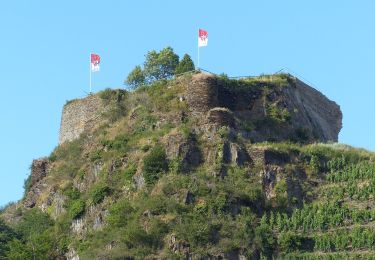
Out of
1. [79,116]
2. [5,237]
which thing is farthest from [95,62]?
[5,237]

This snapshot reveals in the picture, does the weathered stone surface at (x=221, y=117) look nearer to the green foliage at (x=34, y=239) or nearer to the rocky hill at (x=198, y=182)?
the rocky hill at (x=198, y=182)

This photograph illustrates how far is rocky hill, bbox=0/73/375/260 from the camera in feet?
199

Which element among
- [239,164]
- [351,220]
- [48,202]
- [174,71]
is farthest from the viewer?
[174,71]

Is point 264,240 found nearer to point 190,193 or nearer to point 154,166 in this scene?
point 190,193

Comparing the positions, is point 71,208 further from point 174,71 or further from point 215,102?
point 174,71

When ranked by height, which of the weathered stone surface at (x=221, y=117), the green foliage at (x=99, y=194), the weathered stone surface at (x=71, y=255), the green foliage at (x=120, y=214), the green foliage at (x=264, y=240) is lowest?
the weathered stone surface at (x=71, y=255)

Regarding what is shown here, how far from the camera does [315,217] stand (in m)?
61.6

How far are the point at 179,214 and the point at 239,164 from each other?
5.09m

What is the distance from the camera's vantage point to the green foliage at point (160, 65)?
82.1 meters

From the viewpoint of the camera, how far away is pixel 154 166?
65125 millimetres

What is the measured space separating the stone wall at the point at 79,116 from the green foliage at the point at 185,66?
542 cm

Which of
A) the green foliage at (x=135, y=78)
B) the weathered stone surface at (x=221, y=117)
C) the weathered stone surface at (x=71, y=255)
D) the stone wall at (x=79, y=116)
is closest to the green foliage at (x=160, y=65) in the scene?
the green foliage at (x=135, y=78)

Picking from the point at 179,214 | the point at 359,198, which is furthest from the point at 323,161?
the point at 179,214

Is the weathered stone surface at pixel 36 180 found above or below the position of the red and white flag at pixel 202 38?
below
